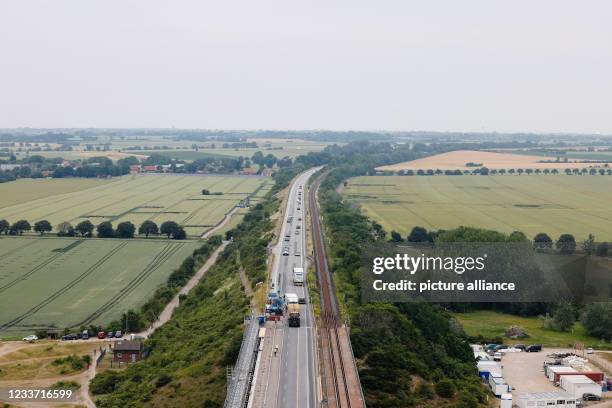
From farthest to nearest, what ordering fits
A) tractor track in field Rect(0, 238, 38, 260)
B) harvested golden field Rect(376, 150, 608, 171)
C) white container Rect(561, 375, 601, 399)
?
harvested golden field Rect(376, 150, 608, 171)
tractor track in field Rect(0, 238, 38, 260)
white container Rect(561, 375, 601, 399)

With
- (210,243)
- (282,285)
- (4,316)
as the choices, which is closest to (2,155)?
(210,243)

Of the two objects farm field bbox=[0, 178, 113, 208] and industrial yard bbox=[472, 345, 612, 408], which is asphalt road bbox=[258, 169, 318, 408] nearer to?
industrial yard bbox=[472, 345, 612, 408]

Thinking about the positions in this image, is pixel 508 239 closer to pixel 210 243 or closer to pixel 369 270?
pixel 369 270

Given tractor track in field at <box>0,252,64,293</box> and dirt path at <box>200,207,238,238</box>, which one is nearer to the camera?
tractor track in field at <box>0,252,64,293</box>

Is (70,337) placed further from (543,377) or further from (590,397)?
(590,397)

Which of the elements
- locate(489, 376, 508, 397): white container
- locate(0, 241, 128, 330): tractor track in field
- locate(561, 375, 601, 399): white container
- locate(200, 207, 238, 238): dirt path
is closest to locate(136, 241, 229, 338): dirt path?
locate(200, 207, 238, 238): dirt path

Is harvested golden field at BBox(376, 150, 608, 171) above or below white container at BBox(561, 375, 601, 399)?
above
